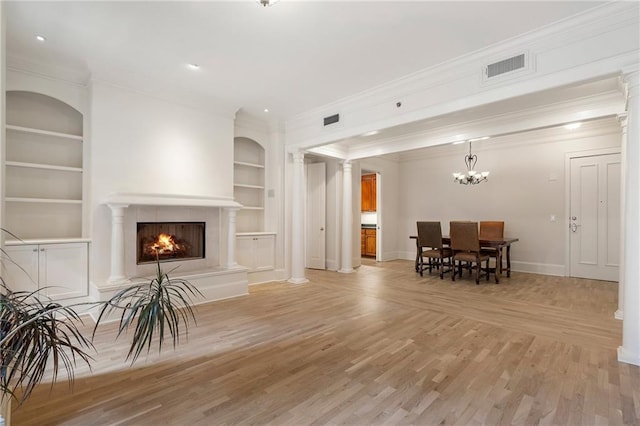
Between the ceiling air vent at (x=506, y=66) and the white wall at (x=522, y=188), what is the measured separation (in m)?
4.15

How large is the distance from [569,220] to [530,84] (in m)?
4.60

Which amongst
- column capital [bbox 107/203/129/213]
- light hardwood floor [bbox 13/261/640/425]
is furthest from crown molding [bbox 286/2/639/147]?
column capital [bbox 107/203/129/213]

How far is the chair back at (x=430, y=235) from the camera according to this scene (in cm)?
620

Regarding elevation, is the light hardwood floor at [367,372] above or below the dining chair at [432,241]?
below

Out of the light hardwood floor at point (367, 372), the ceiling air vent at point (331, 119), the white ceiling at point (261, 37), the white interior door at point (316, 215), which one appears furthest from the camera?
the white interior door at point (316, 215)

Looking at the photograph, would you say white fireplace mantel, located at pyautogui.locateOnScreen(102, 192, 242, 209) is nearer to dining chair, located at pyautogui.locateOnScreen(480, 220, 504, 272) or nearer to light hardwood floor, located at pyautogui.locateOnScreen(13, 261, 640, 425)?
light hardwood floor, located at pyautogui.locateOnScreen(13, 261, 640, 425)

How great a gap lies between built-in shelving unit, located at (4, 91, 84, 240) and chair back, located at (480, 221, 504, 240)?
7.19m

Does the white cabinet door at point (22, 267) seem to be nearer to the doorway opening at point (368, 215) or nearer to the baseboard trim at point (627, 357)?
the baseboard trim at point (627, 357)

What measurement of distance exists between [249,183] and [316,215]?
181 cm

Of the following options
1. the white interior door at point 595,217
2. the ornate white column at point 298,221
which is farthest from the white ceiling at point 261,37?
the white interior door at point 595,217

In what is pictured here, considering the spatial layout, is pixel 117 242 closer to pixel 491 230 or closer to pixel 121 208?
pixel 121 208

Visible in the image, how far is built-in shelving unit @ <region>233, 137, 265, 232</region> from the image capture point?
5.91 m

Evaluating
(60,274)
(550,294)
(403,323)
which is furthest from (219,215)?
(550,294)

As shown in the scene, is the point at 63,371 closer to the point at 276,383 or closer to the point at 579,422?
the point at 276,383
